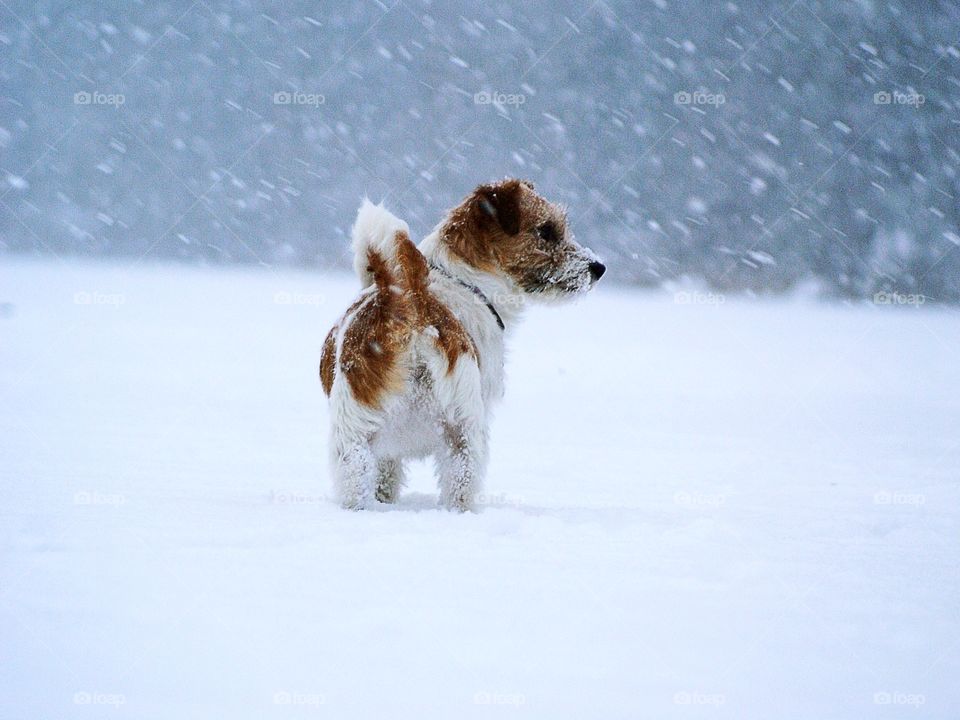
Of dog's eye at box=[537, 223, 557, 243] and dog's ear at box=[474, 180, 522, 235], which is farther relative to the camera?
dog's eye at box=[537, 223, 557, 243]

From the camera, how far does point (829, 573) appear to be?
3.43 metres

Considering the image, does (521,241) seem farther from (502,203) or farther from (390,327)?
(390,327)

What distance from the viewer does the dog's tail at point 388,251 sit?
3.97 metres

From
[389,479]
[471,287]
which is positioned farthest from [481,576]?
[471,287]

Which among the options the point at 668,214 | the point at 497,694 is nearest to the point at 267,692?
the point at 497,694

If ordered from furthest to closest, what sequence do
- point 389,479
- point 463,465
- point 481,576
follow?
point 389,479 < point 463,465 < point 481,576

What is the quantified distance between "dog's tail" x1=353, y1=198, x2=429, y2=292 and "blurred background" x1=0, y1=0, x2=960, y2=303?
783 inches

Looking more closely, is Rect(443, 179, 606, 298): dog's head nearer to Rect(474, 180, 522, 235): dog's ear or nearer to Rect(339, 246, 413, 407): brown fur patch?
Rect(474, 180, 522, 235): dog's ear

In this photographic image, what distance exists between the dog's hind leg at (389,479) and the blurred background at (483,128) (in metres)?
19.6

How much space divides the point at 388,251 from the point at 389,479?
1.30 m

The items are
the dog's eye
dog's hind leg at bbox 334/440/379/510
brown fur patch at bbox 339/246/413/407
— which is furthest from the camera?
the dog's eye

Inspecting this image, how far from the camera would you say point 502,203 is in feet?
15.8

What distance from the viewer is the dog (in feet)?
12.9

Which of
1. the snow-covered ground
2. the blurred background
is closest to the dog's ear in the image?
the snow-covered ground
